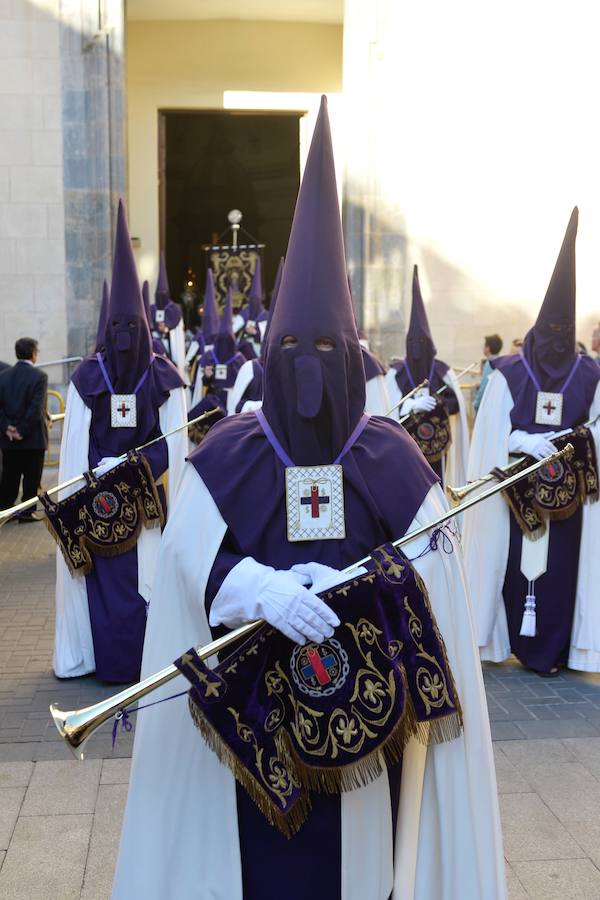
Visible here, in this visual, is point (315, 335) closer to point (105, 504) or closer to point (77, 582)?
point (105, 504)

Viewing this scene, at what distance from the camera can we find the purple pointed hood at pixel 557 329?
5.85 meters

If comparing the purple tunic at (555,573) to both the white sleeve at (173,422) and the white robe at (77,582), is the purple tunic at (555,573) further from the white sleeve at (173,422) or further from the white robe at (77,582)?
the white robe at (77,582)

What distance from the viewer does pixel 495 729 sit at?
508 cm

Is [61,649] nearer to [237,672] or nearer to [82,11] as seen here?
[237,672]

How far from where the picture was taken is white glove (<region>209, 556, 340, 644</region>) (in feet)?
8.13

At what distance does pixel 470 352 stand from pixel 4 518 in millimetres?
12959

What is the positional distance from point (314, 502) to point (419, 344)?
6.13 meters

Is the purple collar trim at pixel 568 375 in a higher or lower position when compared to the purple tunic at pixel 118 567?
higher

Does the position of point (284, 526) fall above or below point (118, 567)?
above

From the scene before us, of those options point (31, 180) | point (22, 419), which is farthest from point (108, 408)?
point (31, 180)

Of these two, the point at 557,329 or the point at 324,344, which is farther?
the point at 557,329

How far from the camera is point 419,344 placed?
28.5ft

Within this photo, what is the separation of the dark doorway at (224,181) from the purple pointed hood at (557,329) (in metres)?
21.2

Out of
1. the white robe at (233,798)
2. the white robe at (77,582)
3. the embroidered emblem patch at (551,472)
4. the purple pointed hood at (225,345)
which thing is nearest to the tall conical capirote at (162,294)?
the purple pointed hood at (225,345)
